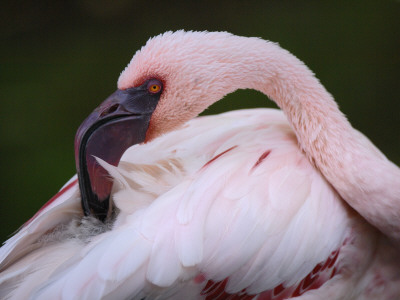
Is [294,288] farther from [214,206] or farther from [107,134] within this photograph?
[107,134]

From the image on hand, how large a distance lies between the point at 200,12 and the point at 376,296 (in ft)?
5.35

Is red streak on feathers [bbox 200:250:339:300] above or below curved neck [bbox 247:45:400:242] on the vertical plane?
below

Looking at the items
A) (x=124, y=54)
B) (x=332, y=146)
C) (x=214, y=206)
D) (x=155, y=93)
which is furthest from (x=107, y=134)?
(x=124, y=54)

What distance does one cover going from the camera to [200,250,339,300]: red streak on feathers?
1.00 metres

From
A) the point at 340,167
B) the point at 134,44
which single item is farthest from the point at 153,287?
the point at 134,44

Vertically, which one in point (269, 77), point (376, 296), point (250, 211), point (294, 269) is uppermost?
point (269, 77)

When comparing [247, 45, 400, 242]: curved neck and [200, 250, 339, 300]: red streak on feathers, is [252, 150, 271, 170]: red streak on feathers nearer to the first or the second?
[247, 45, 400, 242]: curved neck

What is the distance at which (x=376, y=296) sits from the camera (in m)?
1.15

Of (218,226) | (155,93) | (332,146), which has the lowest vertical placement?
(218,226)

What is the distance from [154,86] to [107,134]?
14cm

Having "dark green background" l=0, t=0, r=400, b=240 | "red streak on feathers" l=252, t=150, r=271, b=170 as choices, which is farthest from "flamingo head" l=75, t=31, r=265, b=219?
"dark green background" l=0, t=0, r=400, b=240

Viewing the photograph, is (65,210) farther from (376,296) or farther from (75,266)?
(376,296)

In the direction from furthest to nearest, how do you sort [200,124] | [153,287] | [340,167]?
[200,124] < [340,167] < [153,287]

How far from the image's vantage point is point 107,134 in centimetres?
104
